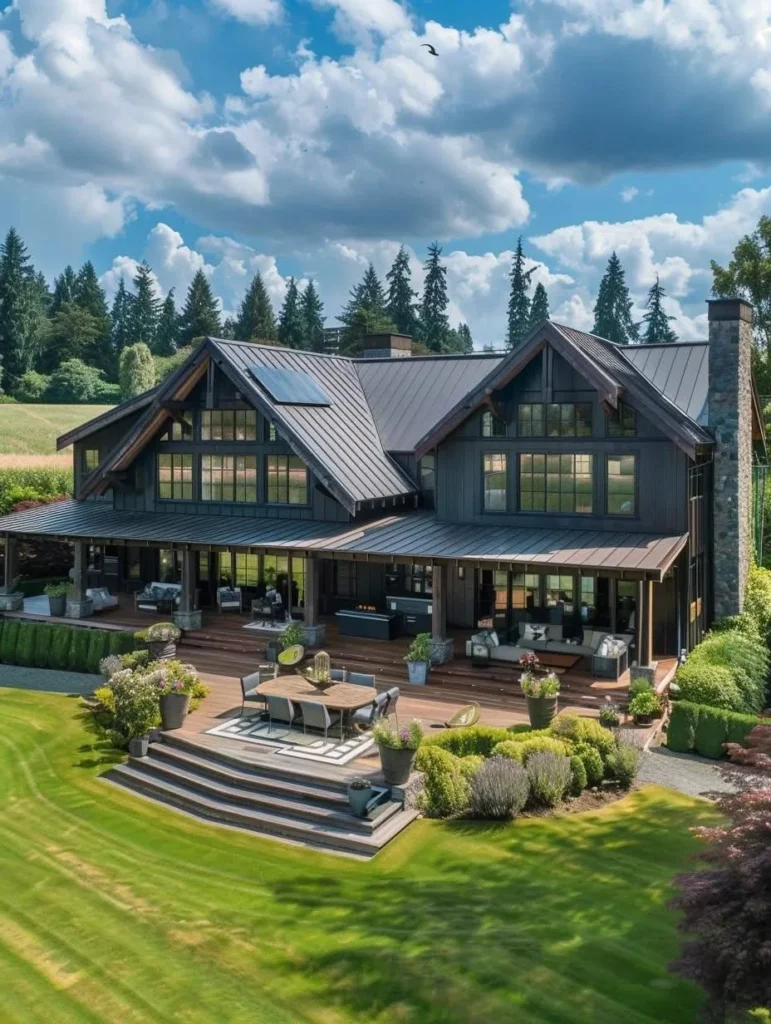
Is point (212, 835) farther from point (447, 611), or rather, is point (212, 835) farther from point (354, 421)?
point (354, 421)

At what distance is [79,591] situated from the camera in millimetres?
25906

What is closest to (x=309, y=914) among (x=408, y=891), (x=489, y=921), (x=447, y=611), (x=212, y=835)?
(x=408, y=891)

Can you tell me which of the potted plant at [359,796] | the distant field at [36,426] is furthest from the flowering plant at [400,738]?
the distant field at [36,426]

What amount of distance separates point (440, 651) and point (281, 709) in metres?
5.14

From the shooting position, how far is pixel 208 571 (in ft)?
89.7

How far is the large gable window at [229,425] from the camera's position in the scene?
84.4 feet

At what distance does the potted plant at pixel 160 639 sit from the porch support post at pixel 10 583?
6.66 m

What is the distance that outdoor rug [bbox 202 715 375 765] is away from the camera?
52.3ft

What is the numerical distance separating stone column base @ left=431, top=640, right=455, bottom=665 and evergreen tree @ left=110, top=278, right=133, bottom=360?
71.7m

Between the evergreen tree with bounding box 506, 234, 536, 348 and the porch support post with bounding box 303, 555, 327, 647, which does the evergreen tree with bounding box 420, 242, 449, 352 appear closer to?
the evergreen tree with bounding box 506, 234, 536, 348

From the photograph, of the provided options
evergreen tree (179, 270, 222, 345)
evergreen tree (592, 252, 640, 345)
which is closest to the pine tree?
evergreen tree (592, 252, 640, 345)

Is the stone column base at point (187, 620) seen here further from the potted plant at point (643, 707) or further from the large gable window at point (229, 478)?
the potted plant at point (643, 707)

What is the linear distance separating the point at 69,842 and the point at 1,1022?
14.9ft

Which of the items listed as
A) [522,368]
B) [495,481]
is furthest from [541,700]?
[522,368]
